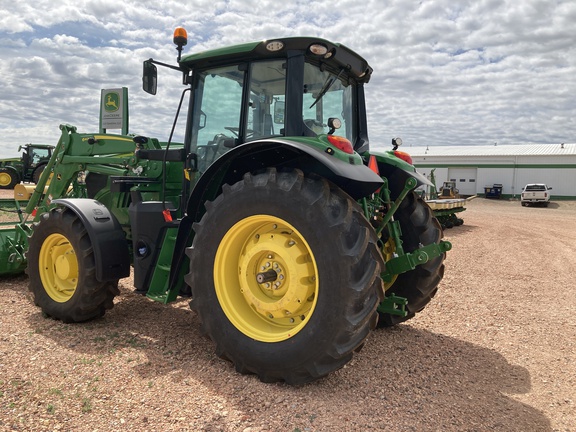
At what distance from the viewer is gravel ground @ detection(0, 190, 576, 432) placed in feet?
9.84

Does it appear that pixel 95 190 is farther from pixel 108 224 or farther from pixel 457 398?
pixel 457 398

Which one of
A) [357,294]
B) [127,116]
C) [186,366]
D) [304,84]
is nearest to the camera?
[357,294]

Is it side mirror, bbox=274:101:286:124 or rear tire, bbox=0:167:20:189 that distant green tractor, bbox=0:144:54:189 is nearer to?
rear tire, bbox=0:167:20:189

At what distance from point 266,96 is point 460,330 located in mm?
3141

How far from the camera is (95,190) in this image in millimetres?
6055

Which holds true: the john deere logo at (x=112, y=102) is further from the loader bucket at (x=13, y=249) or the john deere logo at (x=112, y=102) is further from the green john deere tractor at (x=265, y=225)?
the green john deere tractor at (x=265, y=225)

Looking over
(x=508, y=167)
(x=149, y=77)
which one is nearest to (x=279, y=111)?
(x=149, y=77)

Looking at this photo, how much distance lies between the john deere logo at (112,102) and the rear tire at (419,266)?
7.42 m

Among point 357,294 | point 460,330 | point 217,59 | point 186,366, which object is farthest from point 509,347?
point 217,59

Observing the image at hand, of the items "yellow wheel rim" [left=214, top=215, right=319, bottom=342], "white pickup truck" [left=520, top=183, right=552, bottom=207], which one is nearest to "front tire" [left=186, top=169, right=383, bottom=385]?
"yellow wheel rim" [left=214, top=215, right=319, bottom=342]

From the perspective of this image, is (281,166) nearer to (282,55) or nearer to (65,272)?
(282,55)

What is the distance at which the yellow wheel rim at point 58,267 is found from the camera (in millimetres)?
4867

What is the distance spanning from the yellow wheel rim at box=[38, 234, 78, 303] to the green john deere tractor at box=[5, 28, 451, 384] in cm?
1

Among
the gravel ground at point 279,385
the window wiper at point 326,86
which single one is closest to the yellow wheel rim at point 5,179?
the gravel ground at point 279,385
